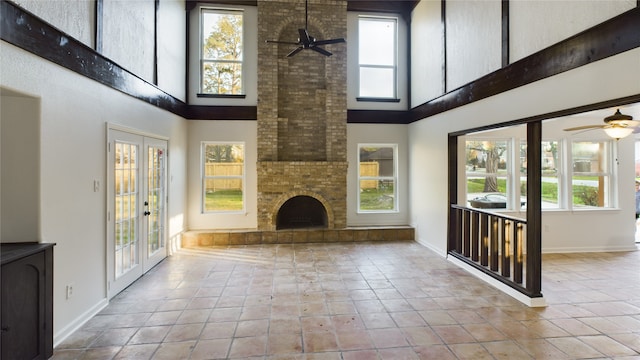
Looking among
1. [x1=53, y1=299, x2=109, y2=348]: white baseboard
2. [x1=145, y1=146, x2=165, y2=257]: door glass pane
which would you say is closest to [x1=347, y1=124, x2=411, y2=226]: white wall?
[x1=145, y1=146, x2=165, y2=257]: door glass pane

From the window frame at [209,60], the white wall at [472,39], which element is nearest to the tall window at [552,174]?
the white wall at [472,39]

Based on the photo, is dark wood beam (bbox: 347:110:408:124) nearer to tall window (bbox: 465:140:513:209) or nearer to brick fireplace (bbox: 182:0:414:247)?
brick fireplace (bbox: 182:0:414:247)

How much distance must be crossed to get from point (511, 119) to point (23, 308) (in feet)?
17.0

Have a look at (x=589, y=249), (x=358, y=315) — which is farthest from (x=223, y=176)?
(x=589, y=249)

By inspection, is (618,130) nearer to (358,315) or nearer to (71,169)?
(358,315)

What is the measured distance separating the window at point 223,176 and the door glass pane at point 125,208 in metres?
2.56

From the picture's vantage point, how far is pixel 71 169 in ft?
10.3

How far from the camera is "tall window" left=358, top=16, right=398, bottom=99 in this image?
748cm

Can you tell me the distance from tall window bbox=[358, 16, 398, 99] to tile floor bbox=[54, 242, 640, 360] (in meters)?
4.12

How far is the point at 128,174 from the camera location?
432 centimetres

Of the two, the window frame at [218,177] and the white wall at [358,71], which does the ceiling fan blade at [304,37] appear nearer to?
the white wall at [358,71]

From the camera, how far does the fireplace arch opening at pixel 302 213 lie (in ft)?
24.6

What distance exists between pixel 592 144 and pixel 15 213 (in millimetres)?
8821

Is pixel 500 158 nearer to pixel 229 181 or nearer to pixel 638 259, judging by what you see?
pixel 638 259
